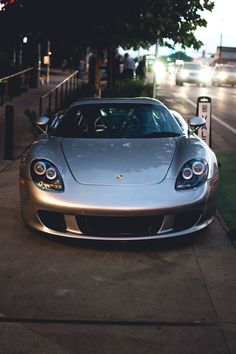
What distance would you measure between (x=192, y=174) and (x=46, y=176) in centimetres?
128

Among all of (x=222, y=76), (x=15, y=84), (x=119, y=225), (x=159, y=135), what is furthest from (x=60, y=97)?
(x=222, y=76)

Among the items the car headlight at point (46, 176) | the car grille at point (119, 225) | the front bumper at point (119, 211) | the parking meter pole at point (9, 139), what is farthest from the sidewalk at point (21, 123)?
the car grille at point (119, 225)

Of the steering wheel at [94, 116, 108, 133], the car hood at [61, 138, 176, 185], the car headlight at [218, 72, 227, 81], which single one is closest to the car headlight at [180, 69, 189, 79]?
the car headlight at [218, 72, 227, 81]

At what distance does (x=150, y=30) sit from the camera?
616 inches

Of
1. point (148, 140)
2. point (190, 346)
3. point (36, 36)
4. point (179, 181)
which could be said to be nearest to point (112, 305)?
point (190, 346)

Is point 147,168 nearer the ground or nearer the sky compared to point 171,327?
nearer the sky

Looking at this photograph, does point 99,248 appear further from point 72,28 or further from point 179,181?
point 72,28

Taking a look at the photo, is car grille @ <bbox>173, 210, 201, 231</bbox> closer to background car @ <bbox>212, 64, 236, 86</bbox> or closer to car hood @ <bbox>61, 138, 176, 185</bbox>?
car hood @ <bbox>61, 138, 176, 185</bbox>

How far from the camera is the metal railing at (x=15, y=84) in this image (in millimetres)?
20094

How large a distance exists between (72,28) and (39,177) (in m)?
10.2

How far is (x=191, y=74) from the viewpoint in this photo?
126ft

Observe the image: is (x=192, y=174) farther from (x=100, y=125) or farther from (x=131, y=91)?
(x=131, y=91)

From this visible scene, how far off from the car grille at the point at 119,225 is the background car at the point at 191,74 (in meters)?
33.9

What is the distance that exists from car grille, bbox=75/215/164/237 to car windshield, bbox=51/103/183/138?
4.49 feet
